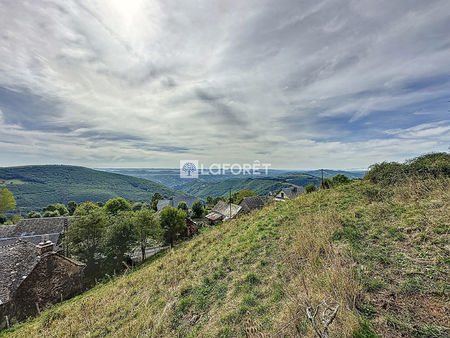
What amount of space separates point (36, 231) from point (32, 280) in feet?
85.9

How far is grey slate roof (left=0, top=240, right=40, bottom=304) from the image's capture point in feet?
36.4

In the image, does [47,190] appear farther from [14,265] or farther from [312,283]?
[312,283]

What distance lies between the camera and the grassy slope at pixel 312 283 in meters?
3.04

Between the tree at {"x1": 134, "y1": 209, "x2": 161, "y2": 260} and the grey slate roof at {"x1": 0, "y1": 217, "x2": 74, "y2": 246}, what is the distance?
1328 centimetres

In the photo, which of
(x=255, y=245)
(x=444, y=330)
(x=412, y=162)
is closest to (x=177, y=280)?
(x=255, y=245)

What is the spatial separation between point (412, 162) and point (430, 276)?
1135 centimetres

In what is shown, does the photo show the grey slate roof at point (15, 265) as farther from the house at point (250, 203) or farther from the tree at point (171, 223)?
the house at point (250, 203)

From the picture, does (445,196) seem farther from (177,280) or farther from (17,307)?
(17,307)

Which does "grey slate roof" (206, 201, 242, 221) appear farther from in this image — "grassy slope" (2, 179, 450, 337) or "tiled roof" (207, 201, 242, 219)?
"grassy slope" (2, 179, 450, 337)

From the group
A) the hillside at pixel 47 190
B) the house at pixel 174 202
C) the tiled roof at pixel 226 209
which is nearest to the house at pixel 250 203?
the tiled roof at pixel 226 209

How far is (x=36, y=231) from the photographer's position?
2966cm

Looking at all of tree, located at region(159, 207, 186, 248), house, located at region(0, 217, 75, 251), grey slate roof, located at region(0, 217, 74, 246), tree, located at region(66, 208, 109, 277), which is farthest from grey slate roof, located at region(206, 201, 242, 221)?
grey slate roof, located at region(0, 217, 74, 246)

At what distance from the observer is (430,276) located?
3447 mm

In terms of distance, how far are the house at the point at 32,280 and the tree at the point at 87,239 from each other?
17.2 ft
